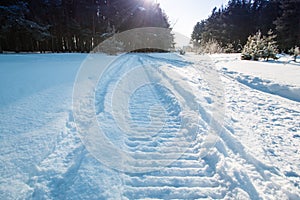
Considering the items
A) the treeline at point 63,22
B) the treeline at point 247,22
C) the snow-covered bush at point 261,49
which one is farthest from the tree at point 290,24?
the snow-covered bush at point 261,49

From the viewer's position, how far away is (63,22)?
2038 cm

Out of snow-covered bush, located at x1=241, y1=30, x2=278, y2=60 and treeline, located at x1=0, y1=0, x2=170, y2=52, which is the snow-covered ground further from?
treeline, located at x1=0, y1=0, x2=170, y2=52

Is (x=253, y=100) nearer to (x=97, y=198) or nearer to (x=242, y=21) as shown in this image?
(x=97, y=198)

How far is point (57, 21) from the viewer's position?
2031 centimetres

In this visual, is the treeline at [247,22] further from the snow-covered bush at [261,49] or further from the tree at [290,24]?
the snow-covered bush at [261,49]

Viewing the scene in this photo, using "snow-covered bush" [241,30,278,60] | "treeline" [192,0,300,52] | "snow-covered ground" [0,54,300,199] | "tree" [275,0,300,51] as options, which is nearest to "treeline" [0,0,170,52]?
"treeline" [192,0,300,52]

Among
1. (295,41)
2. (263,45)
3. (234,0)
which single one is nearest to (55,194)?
(263,45)

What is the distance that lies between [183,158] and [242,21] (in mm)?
39541

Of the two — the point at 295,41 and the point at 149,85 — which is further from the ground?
the point at 295,41

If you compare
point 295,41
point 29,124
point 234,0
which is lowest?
point 29,124

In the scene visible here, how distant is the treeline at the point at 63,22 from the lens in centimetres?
1534

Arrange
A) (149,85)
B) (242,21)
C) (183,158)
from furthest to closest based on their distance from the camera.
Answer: (242,21) < (149,85) < (183,158)

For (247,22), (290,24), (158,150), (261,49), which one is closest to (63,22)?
(261,49)

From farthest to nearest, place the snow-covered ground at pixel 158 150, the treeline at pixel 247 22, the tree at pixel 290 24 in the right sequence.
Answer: the treeline at pixel 247 22
the tree at pixel 290 24
the snow-covered ground at pixel 158 150
